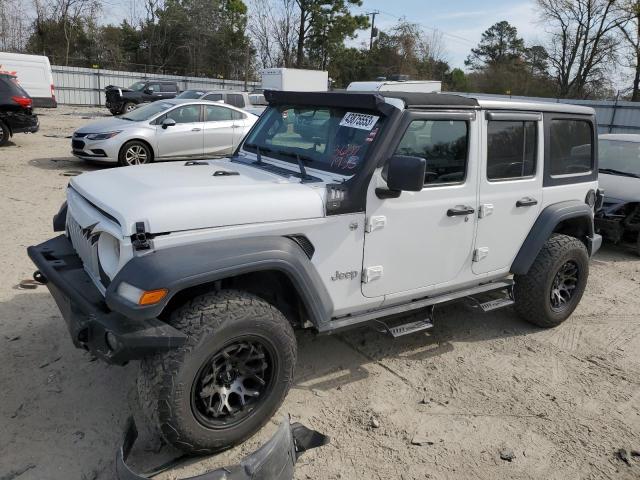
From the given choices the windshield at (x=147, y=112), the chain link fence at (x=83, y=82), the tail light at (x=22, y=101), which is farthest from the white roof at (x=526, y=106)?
the chain link fence at (x=83, y=82)

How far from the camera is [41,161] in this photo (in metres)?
11.4

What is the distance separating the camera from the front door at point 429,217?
3414mm

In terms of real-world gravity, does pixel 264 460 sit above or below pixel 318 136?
below

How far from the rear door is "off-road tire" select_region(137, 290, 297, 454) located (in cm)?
904

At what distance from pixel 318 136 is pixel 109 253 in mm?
1611

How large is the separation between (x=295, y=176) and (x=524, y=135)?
200 cm

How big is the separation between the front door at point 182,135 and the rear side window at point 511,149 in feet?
27.2

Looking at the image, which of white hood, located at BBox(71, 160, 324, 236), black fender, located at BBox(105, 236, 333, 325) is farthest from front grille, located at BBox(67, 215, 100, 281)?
black fender, located at BBox(105, 236, 333, 325)

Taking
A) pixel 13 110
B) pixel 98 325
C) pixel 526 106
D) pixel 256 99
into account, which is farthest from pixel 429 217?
pixel 256 99

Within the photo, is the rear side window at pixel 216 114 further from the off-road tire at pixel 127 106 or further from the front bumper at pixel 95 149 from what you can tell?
the off-road tire at pixel 127 106

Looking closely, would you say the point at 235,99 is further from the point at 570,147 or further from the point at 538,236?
the point at 538,236

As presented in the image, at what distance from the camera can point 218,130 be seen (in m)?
11.5

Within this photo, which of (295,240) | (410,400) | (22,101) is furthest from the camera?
(22,101)

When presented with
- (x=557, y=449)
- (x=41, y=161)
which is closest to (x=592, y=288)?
(x=557, y=449)
